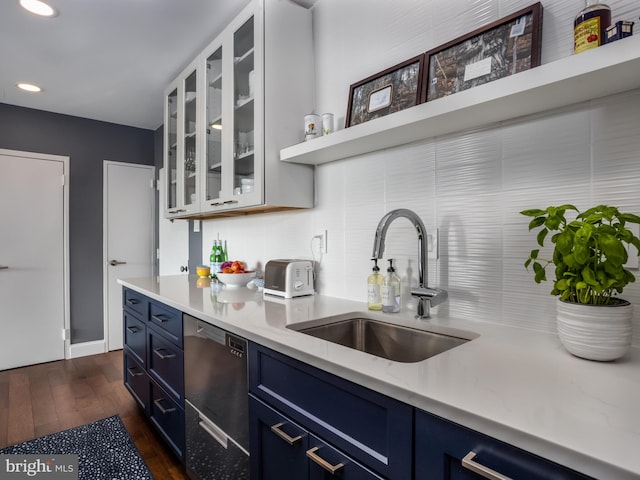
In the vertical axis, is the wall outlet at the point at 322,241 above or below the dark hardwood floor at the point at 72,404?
above

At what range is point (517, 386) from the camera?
75 cm

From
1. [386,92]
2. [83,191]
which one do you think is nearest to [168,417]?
[386,92]

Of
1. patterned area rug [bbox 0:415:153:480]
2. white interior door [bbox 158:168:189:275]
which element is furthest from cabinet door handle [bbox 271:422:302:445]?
white interior door [bbox 158:168:189:275]

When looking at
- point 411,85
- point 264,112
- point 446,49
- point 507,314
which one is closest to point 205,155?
point 264,112

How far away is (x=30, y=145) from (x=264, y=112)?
9.39 ft

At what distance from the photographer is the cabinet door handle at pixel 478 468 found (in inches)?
24.2

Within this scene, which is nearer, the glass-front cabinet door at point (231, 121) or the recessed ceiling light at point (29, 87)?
the glass-front cabinet door at point (231, 121)

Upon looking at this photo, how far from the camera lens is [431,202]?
4.74 feet

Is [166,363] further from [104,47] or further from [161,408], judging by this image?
[104,47]

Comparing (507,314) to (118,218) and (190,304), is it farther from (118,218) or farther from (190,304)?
A: (118,218)

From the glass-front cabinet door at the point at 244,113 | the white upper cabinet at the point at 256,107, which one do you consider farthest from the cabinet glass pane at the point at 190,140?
the glass-front cabinet door at the point at 244,113

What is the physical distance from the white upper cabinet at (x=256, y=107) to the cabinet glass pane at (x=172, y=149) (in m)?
0.49

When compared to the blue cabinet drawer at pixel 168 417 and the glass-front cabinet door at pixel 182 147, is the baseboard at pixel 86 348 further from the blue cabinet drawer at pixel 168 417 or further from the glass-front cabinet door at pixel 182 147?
the blue cabinet drawer at pixel 168 417

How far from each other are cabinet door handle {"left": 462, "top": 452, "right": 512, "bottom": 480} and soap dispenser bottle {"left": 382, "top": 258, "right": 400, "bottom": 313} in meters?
0.81
